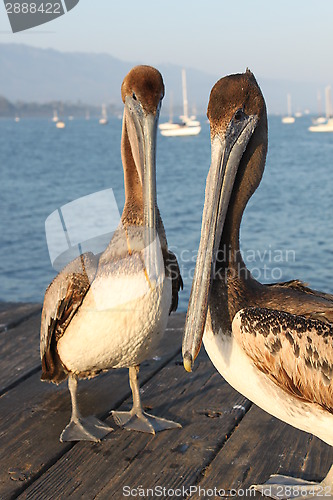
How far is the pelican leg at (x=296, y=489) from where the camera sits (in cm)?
287

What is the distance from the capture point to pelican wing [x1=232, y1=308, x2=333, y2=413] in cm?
262

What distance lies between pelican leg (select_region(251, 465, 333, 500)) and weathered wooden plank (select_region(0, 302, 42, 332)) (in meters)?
2.94

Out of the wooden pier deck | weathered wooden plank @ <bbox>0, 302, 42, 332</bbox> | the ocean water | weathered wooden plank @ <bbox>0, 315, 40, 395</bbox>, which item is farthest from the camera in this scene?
the ocean water

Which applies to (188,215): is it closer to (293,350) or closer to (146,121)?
(146,121)

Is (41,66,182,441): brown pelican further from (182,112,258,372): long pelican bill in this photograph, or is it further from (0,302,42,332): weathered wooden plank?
(0,302,42,332): weathered wooden plank

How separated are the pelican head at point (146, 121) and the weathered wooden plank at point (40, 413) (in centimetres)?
121

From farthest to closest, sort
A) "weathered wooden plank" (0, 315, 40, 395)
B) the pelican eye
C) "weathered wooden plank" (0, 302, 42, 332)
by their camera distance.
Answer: "weathered wooden plank" (0, 302, 42, 332), "weathered wooden plank" (0, 315, 40, 395), the pelican eye

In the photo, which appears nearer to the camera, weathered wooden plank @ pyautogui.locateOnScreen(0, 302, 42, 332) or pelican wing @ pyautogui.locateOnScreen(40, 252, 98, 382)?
pelican wing @ pyautogui.locateOnScreen(40, 252, 98, 382)

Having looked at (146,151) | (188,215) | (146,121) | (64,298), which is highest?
(146,121)

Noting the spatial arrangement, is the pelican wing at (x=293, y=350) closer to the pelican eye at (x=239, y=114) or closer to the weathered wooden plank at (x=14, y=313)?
the pelican eye at (x=239, y=114)

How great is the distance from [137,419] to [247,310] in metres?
1.22

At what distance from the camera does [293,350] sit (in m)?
2.65

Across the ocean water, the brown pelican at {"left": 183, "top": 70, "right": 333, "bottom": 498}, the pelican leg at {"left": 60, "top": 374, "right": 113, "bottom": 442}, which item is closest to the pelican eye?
the brown pelican at {"left": 183, "top": 70, "right": 333, "bottom": 498}

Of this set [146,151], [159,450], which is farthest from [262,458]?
[146,151]
